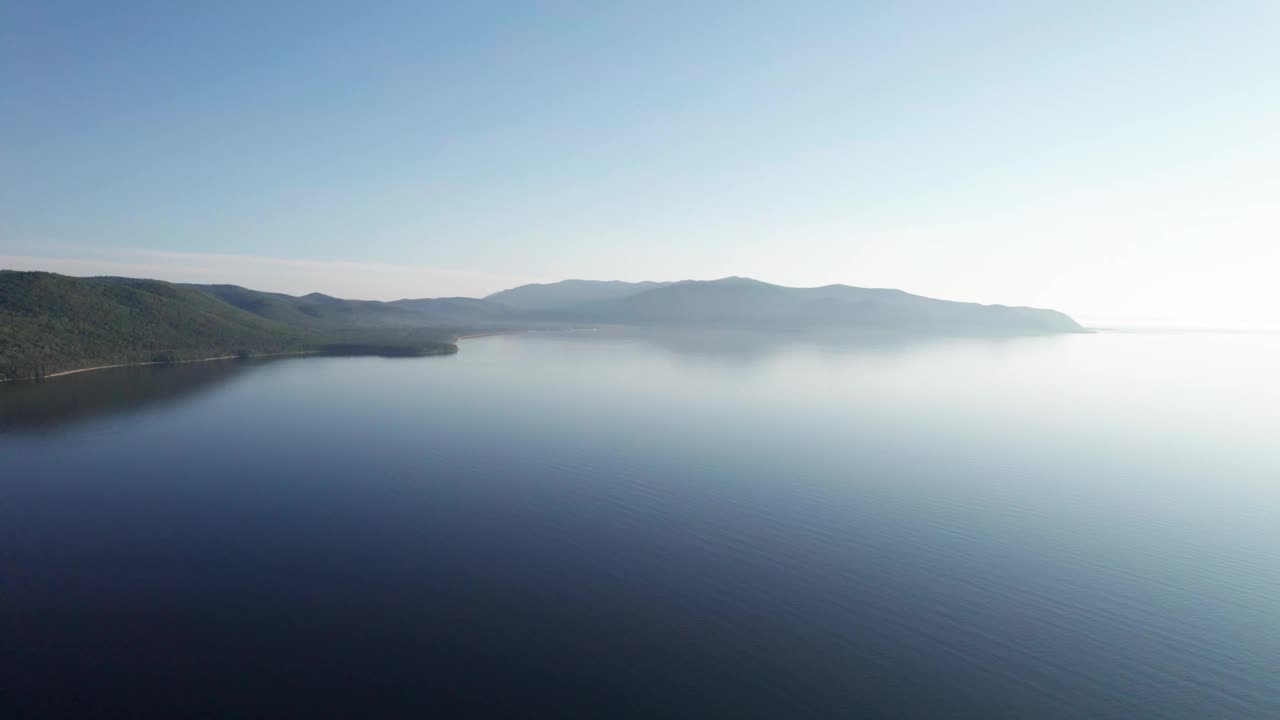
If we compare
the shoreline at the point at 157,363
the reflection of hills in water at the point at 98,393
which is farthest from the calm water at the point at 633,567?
the shoreline at the point at 157,363

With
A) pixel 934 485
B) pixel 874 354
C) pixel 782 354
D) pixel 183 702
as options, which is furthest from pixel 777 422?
pixel 874 354

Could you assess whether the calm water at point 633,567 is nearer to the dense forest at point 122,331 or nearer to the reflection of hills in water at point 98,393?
the reflection of hills in water at point 98,393

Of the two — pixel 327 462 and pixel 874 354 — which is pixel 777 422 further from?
pixel 874 354

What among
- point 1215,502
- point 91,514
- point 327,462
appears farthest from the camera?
point 327,462

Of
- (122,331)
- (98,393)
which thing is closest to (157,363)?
(122,331)

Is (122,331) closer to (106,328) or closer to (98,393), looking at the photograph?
(106,328)
